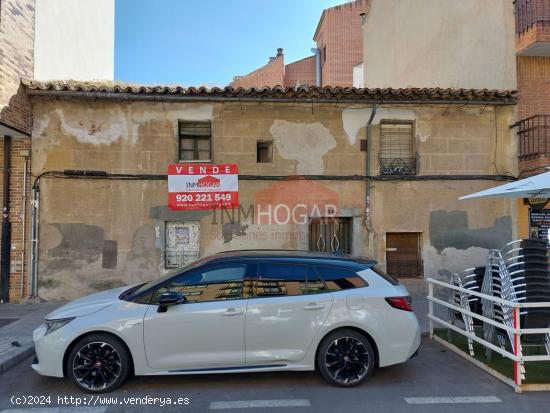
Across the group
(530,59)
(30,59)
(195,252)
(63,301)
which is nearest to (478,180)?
(530,59)

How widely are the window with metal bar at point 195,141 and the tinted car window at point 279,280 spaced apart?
483 centimetres

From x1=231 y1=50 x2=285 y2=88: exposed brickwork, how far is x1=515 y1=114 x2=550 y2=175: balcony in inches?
673

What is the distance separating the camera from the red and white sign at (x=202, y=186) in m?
8.54

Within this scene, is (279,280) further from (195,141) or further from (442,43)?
(442,43)

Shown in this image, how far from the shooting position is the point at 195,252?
28.5 feet

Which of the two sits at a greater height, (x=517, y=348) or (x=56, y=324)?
(x=56, y=324)

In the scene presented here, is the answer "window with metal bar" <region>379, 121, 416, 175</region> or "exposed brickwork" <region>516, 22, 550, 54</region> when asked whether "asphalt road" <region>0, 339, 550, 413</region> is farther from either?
"exposed brickwork" <region>516, 22, 550, 54</region>

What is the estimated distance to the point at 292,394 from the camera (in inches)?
165

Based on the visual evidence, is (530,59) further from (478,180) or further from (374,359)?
(374,359)

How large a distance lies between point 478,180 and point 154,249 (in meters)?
7.42

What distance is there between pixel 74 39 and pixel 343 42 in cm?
1776

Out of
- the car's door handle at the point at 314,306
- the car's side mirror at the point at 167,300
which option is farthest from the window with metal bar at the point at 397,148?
the car's side mirror at the point at 167,300

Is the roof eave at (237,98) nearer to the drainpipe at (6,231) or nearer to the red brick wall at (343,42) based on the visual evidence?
the drainpipe at (6,231)

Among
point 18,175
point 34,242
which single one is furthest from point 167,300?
point 18,175
